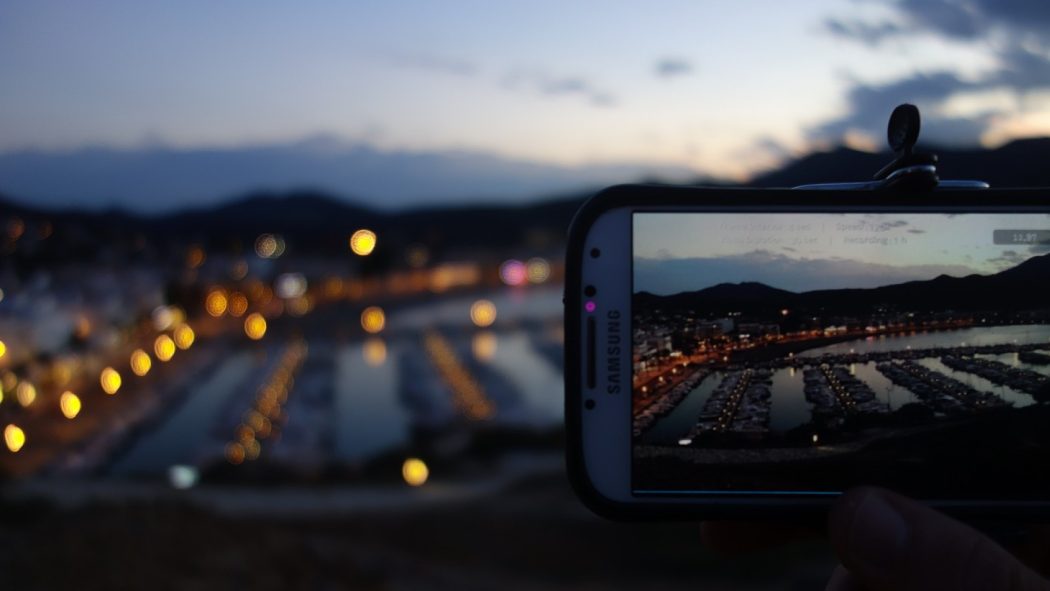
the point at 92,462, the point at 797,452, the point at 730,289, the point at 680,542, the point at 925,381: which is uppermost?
the point at 730,289

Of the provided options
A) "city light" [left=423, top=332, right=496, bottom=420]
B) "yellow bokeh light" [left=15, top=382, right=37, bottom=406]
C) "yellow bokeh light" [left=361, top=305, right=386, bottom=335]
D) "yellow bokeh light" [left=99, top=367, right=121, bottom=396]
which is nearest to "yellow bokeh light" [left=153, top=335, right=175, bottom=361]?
"yellow bokeh light" [left=99, top=367, right=121, bottom=396]

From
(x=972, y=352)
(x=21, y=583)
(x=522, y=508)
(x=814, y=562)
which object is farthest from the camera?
(x=522, y=508)

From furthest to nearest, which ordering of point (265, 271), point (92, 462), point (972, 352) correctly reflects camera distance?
point (265, 271), point (92, 462), point (972, 352)

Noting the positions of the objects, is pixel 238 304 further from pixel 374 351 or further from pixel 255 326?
pixel 374 351

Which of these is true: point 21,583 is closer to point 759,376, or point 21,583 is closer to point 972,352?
point 759,376

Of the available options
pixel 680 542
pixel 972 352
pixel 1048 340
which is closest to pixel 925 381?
pixel 972 352

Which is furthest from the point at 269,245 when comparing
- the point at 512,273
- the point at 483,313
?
the point at 483,313

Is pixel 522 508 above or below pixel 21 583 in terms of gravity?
below

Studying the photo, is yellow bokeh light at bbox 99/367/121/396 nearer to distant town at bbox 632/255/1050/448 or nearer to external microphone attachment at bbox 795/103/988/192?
distant town at bbox 632/255/1050/448
